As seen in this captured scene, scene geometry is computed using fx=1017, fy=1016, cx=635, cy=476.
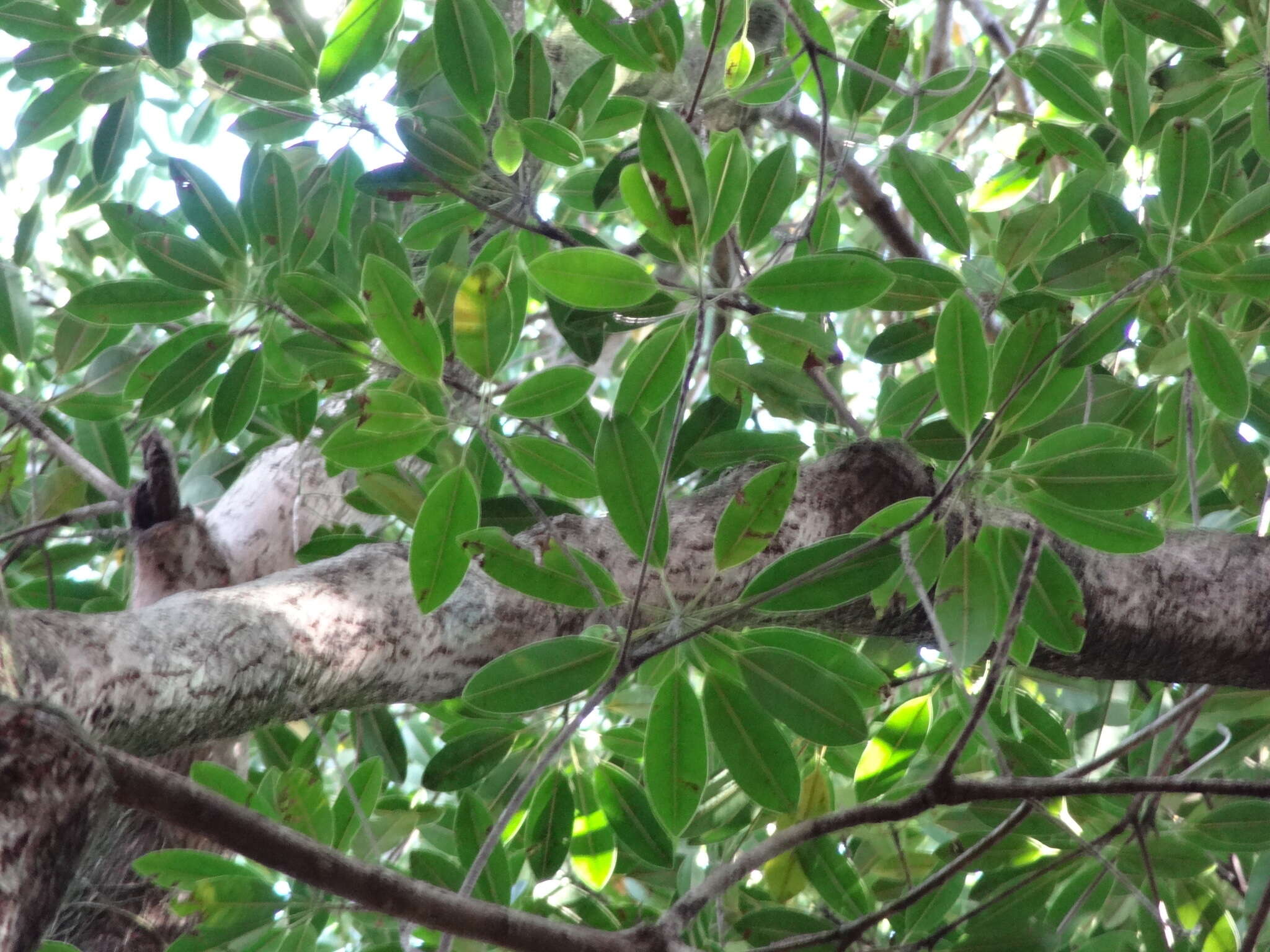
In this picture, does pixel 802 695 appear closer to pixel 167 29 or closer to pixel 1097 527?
pixel 1097 527

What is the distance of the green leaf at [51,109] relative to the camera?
1.78 m

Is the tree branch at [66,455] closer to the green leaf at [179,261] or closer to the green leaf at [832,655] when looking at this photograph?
the green leaf at [179,261]

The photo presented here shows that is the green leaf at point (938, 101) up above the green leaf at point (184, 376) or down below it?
above

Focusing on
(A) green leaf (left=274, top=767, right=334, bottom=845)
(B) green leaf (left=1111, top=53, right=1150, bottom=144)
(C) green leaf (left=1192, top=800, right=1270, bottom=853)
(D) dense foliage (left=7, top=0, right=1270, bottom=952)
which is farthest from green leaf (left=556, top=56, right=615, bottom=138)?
(C) green leaf (left=1192, top=800, right=1270, bottom=853)

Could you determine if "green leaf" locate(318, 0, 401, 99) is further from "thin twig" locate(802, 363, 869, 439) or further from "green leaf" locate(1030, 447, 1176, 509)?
"green leaf" locate(1030, 447, 1176, 509)

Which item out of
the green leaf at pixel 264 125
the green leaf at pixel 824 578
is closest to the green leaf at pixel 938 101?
the green leaf at pixel 824 578

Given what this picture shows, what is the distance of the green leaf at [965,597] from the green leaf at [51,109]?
1634 mm

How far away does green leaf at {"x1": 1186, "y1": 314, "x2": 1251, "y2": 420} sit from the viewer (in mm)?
1170

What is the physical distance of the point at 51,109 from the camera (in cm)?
180

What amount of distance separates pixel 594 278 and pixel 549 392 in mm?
143

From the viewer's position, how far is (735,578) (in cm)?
109

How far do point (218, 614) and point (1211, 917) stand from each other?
1.27 meters

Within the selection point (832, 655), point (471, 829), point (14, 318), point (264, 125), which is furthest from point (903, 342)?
point (14, 318)

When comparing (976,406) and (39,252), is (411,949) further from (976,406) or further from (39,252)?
(39,252)
